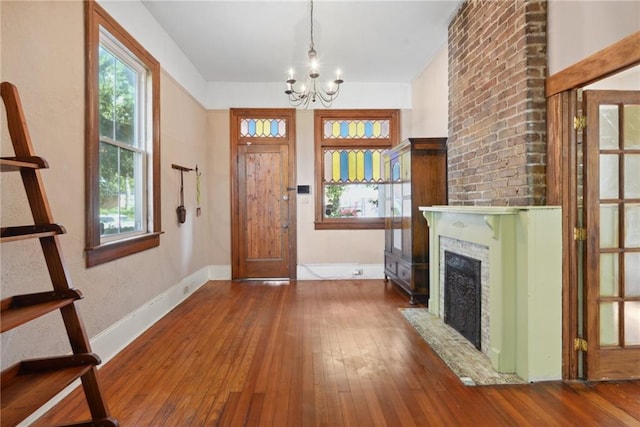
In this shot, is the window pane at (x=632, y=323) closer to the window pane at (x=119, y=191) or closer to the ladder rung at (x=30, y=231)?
the ladder rung at (x=30, y=231)

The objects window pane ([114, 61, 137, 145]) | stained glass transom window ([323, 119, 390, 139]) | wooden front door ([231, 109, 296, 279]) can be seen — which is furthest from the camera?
stained glass transom window ([323, 119, 390, 139])

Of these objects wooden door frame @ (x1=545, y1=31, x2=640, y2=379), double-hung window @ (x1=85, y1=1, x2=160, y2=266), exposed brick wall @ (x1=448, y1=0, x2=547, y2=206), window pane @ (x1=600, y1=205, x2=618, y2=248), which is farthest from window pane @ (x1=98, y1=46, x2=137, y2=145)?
window pane @ (x1=600, y1=205, x2=618, y2=248)

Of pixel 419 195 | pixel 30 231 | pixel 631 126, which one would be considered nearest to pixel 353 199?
pixel 419 195

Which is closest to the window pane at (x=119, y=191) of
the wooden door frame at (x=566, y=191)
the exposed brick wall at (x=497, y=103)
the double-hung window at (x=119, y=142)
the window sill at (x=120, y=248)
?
the double-hung window at (x=119, y=142)

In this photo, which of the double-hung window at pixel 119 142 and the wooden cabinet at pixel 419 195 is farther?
the wooden cabinet at pixel 419 195

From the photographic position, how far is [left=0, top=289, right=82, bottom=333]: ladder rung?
4.51ft

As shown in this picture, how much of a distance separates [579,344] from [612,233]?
784mm

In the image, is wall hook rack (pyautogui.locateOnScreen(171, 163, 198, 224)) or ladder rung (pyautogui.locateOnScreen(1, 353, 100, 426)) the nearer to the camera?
ladder rung (pyautogui.locateOnScreen(1, 353, 100, 426))

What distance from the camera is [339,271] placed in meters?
5.60

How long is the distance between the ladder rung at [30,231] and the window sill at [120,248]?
1.04 meters

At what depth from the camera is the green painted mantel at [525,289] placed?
89.0 inches

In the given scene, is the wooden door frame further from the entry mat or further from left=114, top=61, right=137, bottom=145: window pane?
left=114, top=61, right=137, bottom=145: window pane

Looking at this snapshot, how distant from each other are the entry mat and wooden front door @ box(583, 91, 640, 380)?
61 cm

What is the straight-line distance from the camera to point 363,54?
14.8ft
